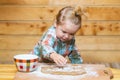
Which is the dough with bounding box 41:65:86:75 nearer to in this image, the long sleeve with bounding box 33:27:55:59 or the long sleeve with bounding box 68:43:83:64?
the long sleeve with bounding box 33:27:55:59

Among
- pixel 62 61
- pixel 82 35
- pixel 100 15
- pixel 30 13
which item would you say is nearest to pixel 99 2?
pixel 100 15

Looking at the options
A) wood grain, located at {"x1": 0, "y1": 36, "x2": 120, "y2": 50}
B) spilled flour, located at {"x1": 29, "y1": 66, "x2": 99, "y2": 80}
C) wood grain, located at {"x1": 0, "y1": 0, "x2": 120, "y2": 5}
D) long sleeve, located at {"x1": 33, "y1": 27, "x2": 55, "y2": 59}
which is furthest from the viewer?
wood grain, located at {"x1": 0, "y1": 36, "x2": 120, "y2": 50}

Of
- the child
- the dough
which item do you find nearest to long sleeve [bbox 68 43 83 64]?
the child

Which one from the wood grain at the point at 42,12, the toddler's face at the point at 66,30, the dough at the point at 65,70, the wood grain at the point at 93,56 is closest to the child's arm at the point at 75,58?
the toddler's face at the point at 66,30

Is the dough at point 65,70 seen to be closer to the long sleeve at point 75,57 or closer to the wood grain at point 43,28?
the long sleeve at point 75,57

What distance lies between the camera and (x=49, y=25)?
3.39 metres

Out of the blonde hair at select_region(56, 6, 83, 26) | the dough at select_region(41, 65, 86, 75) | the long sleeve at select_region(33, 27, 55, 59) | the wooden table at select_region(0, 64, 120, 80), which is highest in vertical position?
the blonde hair at select_region(56, 6, 83, 26)

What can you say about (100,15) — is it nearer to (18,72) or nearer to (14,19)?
(14,19)

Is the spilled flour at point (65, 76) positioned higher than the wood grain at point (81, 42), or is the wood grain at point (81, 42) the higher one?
the spilled flour at point (65, 76)

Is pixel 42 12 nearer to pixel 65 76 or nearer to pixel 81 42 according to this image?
pixel 81 42

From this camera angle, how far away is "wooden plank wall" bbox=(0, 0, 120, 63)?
132 inches

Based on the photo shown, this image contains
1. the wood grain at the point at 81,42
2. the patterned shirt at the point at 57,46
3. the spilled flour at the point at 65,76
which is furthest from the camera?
the wood grain at the point at 81,42

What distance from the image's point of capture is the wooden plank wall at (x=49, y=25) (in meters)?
3.35

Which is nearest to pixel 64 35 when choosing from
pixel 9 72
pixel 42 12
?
pixel 9 72
